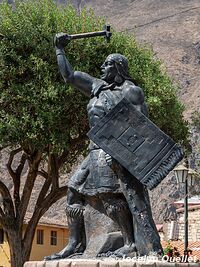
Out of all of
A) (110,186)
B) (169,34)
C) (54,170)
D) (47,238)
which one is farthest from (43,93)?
(169,34)

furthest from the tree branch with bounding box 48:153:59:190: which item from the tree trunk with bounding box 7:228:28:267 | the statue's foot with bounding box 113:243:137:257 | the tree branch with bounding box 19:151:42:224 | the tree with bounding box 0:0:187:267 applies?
the statue's foot with bounding box 113:243:137:257

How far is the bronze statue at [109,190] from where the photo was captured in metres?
7.14

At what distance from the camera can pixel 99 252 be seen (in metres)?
7.28

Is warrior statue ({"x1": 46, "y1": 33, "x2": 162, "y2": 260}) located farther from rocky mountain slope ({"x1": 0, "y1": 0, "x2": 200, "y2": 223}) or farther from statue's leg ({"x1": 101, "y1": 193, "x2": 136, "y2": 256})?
rocky mountain slope ({"x1": 0, "y1": 0, "x2": 200, "y2": 223})

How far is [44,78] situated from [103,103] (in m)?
→ 12.5

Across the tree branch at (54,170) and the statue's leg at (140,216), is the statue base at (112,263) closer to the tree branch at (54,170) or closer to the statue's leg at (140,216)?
the statue's leg at (140,216)

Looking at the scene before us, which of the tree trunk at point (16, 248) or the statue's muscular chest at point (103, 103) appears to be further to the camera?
the tree trunk at point (16, 248)

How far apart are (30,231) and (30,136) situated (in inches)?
133

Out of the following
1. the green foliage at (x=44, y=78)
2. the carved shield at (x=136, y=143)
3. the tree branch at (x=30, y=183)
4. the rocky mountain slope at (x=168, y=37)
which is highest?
the rocky mountain slope at (x=168, y=37)

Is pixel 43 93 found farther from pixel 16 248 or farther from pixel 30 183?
pixel 16 248

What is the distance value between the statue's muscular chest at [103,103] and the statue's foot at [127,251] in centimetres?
142

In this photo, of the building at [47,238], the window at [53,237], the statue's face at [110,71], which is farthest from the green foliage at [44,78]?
the window at [53,237]

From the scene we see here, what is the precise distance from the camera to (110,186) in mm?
7289

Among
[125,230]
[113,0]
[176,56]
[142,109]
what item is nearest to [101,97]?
[142,109]
